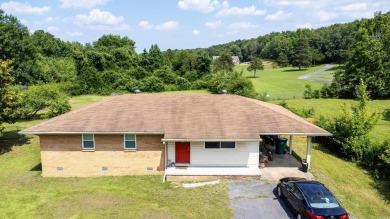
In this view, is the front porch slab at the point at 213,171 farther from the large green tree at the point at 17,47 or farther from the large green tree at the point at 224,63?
the large green tree at the point at 224,63

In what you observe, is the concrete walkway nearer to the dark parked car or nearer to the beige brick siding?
the dark parked car

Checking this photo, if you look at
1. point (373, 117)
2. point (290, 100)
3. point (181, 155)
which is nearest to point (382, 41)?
point (290, 100)

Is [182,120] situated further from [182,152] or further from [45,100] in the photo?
[45,100]

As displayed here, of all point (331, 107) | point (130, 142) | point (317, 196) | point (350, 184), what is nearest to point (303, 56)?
point (331, 107)

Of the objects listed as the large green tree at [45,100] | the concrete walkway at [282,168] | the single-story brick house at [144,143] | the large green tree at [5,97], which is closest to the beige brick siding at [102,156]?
the single-story brick house at [144,143]

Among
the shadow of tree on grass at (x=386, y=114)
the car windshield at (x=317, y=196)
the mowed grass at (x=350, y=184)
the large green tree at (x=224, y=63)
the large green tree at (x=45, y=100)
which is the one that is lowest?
the mowed grass at (x=350, y=184)

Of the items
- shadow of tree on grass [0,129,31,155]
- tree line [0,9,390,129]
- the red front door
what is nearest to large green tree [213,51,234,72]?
tree line [0,9,390,129]
